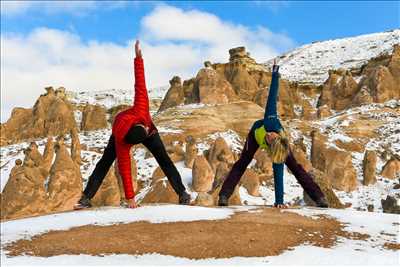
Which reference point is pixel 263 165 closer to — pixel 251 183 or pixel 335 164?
pixel 251 183

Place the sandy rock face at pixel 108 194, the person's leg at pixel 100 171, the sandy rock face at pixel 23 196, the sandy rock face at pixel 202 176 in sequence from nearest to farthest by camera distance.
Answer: the person's leg at pixel 100 171 < the sandy rock face at pixel 23 196 < the sandy rock face at pixel 108 194 < the sandy rock face at pixel 202 176

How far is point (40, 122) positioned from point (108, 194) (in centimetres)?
3669

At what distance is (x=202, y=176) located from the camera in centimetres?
3381

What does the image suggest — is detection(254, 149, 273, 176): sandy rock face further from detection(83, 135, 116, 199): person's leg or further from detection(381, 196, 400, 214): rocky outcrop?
detection(83, 135, 116, 199): person's leg

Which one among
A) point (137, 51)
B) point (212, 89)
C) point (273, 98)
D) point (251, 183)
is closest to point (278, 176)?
point (273, 98)

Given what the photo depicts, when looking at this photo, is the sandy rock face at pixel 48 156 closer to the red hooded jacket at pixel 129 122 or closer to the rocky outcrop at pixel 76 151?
the rocky outcrop at pixel 76 151

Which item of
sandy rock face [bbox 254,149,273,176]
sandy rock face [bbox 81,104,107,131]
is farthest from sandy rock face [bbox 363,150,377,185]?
sandy rock face [bbox 81,104,107,131]

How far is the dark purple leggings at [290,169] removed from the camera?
518 inches

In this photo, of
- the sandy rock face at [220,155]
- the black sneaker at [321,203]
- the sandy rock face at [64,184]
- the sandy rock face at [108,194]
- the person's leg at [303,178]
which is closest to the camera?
the person's leg at [303,178]

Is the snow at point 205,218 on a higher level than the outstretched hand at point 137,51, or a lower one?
lower

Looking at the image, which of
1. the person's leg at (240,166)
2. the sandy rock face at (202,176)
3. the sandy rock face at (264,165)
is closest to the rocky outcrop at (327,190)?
the person's leg at (240,166)

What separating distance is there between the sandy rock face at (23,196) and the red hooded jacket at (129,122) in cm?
1699

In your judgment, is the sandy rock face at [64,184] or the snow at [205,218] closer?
the snow at [205,218]

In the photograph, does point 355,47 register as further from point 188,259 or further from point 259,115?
point 188,259
